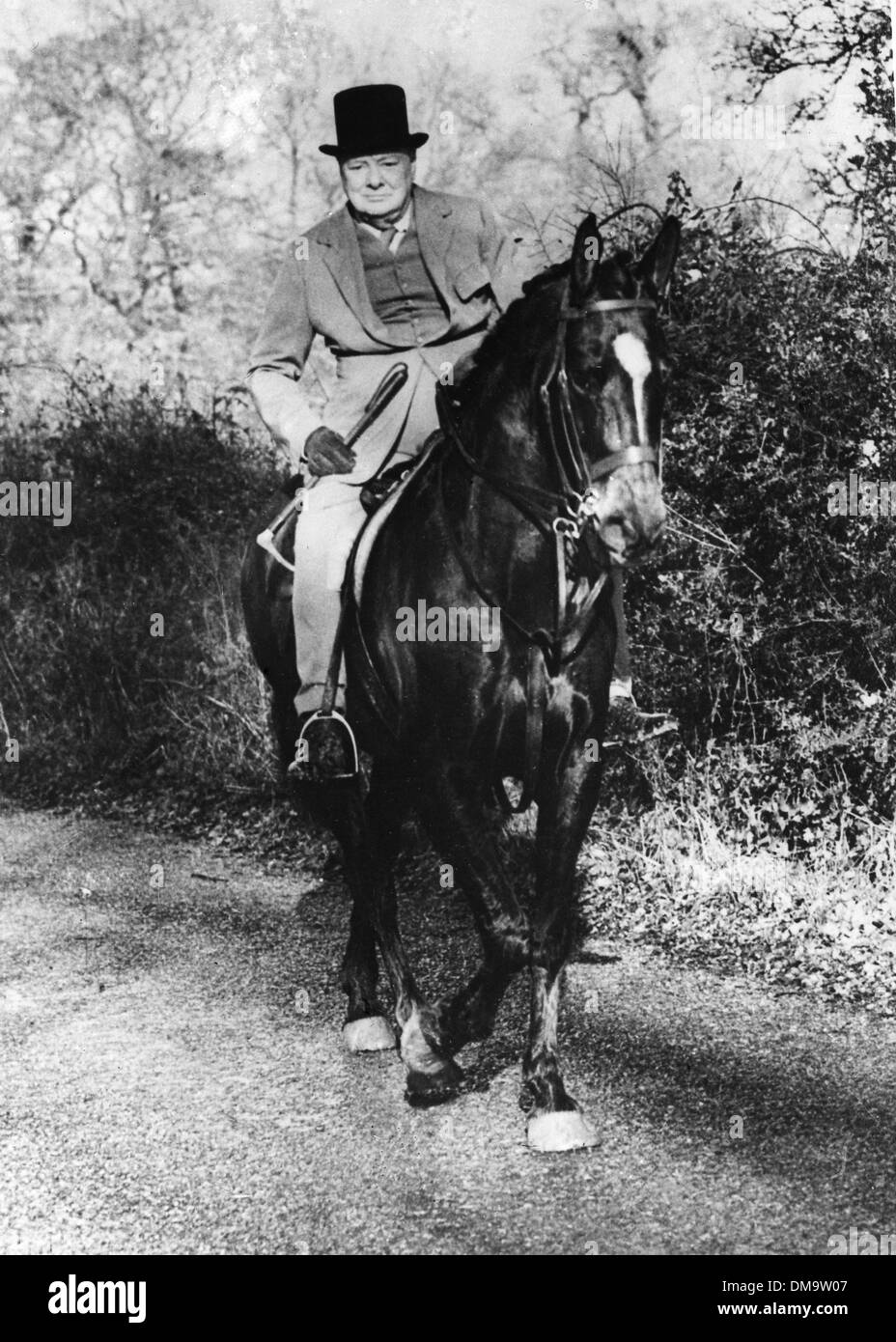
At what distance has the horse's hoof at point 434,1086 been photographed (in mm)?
3670

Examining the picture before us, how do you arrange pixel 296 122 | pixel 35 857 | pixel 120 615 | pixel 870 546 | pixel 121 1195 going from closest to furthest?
pixel 121 1195
pixel 296 122
pixel 870 546
pixel 35 857
pixel 120 615

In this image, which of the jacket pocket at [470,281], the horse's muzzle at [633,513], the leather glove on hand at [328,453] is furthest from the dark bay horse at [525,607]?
the jacket pocket at [470,281]

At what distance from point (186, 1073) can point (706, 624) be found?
7.74ft

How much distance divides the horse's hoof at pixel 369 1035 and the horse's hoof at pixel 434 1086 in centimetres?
25

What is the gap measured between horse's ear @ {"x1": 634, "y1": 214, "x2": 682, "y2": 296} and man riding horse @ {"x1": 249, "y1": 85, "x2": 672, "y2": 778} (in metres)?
0.64

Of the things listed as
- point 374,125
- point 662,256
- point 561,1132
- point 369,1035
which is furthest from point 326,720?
point 374,125

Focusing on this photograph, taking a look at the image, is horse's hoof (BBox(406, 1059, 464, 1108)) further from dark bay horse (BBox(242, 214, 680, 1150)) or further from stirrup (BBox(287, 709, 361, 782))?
stirrup (BBox(287, 709, 361, 782))

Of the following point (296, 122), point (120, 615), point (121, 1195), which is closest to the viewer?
point (121, 1195)

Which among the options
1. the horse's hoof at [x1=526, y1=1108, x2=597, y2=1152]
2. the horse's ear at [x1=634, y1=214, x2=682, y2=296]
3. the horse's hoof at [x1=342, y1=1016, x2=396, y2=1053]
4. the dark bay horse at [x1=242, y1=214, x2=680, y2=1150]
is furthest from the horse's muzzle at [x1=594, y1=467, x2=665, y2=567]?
the horse's hoof at [x1=342, y1=1016, x2=396, y2=1053]

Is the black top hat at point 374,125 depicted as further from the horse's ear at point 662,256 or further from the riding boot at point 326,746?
the riding boot at point 326,746

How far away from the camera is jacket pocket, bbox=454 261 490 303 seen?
3947 millimetres

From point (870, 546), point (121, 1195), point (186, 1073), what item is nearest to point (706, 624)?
point (870, 546)
